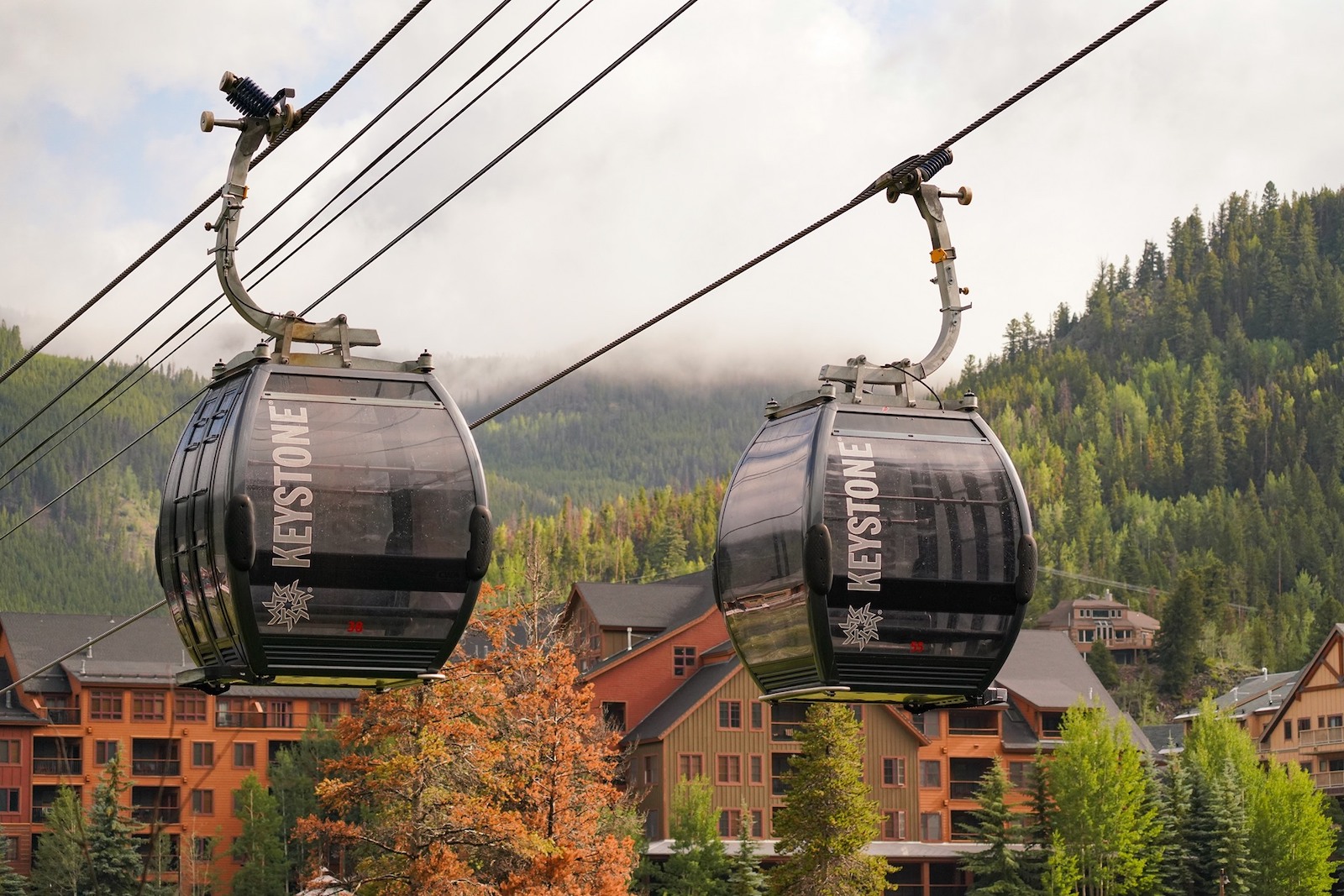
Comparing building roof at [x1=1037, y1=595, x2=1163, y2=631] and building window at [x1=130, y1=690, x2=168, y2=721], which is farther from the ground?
building roof at [x1=1037, y1=595, x2=1163, y2=631]

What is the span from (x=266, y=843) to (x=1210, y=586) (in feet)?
346

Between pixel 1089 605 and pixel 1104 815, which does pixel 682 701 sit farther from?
pixel 1089 605

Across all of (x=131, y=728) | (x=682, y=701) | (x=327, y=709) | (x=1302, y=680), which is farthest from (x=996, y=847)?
(x=131, y=728)

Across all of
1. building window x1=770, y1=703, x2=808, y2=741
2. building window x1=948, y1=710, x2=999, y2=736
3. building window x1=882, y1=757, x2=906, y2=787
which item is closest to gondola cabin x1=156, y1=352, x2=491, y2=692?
building window x1=770, y1=703, x2=808, y2=741

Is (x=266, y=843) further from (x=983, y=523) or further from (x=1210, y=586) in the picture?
(x=1210, y=586)

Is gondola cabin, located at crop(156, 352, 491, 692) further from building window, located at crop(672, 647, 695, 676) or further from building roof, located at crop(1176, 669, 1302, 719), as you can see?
building roof, located at crop(1176, 669, 1302, 719)

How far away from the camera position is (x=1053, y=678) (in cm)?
8019

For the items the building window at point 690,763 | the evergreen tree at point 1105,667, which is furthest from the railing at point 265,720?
the evergreen tree at point 1105,667

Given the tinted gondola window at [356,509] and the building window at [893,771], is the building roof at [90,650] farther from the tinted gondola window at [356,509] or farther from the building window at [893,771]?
the tinted gondola window at [356,509]

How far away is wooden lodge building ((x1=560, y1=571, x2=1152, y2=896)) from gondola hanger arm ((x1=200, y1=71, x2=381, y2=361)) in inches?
2230

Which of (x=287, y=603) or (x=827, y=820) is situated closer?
(x=287, y=603)

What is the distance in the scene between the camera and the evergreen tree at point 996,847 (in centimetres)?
6294

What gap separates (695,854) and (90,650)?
29.5 meters

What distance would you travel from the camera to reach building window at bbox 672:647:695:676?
74.2 metres
